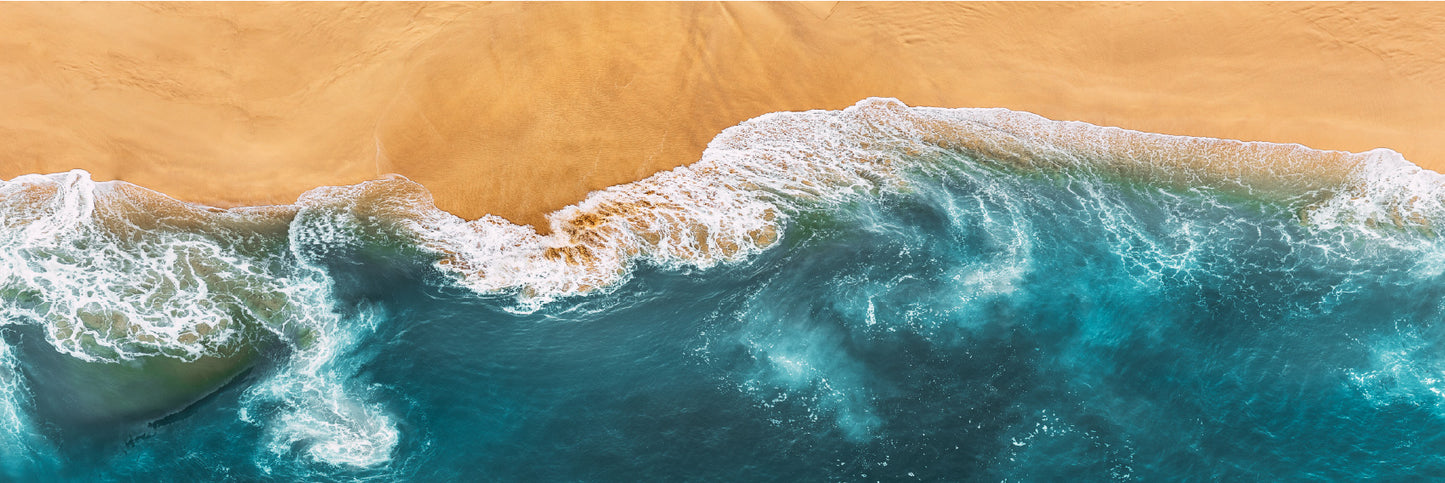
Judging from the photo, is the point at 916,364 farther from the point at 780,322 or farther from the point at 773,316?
the point at 773,316

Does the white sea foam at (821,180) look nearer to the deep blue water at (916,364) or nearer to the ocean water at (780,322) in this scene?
the ocean water at (780,322)

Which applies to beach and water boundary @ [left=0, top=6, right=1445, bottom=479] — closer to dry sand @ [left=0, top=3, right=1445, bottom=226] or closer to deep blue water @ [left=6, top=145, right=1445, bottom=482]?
deep blue water @ [left=6, top=145, right=1445, bottom=482]

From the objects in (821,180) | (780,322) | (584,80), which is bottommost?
(780,322)

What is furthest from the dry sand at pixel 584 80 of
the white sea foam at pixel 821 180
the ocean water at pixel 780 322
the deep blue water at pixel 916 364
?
the deep blue water at pixel 916 364

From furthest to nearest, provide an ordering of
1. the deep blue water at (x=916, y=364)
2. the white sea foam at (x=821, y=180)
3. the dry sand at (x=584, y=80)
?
1. the dry sand at (x=584, y=80)
2. the white sea foam at (x=821, y=180)
3. the deep blue water at (x=916, y=364)

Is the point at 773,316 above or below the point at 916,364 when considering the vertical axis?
above

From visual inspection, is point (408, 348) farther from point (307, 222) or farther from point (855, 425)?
point (855, 425)

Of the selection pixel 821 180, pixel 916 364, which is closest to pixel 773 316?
pixel 916 364
